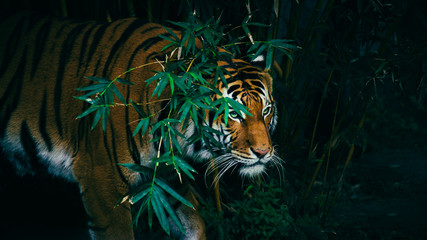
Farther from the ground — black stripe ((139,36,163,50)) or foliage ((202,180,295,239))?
Answer: black stripe ((139,36,163,50))

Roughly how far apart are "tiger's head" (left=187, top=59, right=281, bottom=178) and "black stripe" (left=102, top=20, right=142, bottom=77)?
0.50 m

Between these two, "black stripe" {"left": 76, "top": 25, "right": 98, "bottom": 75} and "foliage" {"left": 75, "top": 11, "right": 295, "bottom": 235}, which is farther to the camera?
"black stripe" {"left": 76, "top": 25, "right": 98, "bottom": 75}

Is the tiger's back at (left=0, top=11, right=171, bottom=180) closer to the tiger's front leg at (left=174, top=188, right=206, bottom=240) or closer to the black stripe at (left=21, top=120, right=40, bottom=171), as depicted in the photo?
the black stripe at (left=21, top=120, right=40, bottom=171)

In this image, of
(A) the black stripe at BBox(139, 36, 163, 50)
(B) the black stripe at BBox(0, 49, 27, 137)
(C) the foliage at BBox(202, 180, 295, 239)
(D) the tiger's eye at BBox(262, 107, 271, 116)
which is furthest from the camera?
(C) the foliage at BBox(202, 180, 295, 239)

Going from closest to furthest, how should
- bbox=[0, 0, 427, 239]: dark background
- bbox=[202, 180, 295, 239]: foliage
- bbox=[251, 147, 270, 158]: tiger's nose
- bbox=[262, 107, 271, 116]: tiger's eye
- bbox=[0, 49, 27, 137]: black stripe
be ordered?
bbox=[251, 147, 270, 158]: tiger's nose → bbox=[262, 107, 271, 116]: tiger's eye → bbox=[0, 49, 27, 137]: black stripe → bbox=[0, 0, 427, 239]: dark background → bbox=[202, 180, 295, 239]: foliage

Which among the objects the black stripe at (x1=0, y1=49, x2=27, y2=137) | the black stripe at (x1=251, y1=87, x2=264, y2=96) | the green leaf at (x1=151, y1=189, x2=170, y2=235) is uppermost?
the black stripe at (x1=251, y1=87, x2=264, y2=96)

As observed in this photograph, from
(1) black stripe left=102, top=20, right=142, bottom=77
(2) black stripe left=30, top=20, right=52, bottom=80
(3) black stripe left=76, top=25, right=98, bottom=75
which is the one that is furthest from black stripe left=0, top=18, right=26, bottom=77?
(1) black stripe left=102, top=20, right=142, bottom=77

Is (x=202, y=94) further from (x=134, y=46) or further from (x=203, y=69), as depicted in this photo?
(x=134, y=46)

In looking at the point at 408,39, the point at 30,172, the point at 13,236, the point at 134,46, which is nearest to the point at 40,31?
the point at 134,46

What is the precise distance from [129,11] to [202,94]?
1.08 m

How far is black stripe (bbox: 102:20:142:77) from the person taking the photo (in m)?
2.21

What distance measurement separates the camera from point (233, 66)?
207 cm

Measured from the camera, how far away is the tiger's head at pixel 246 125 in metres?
2.02

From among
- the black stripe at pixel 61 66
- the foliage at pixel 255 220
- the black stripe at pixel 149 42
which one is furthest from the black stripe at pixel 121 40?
the foliage at pixel 255 220
